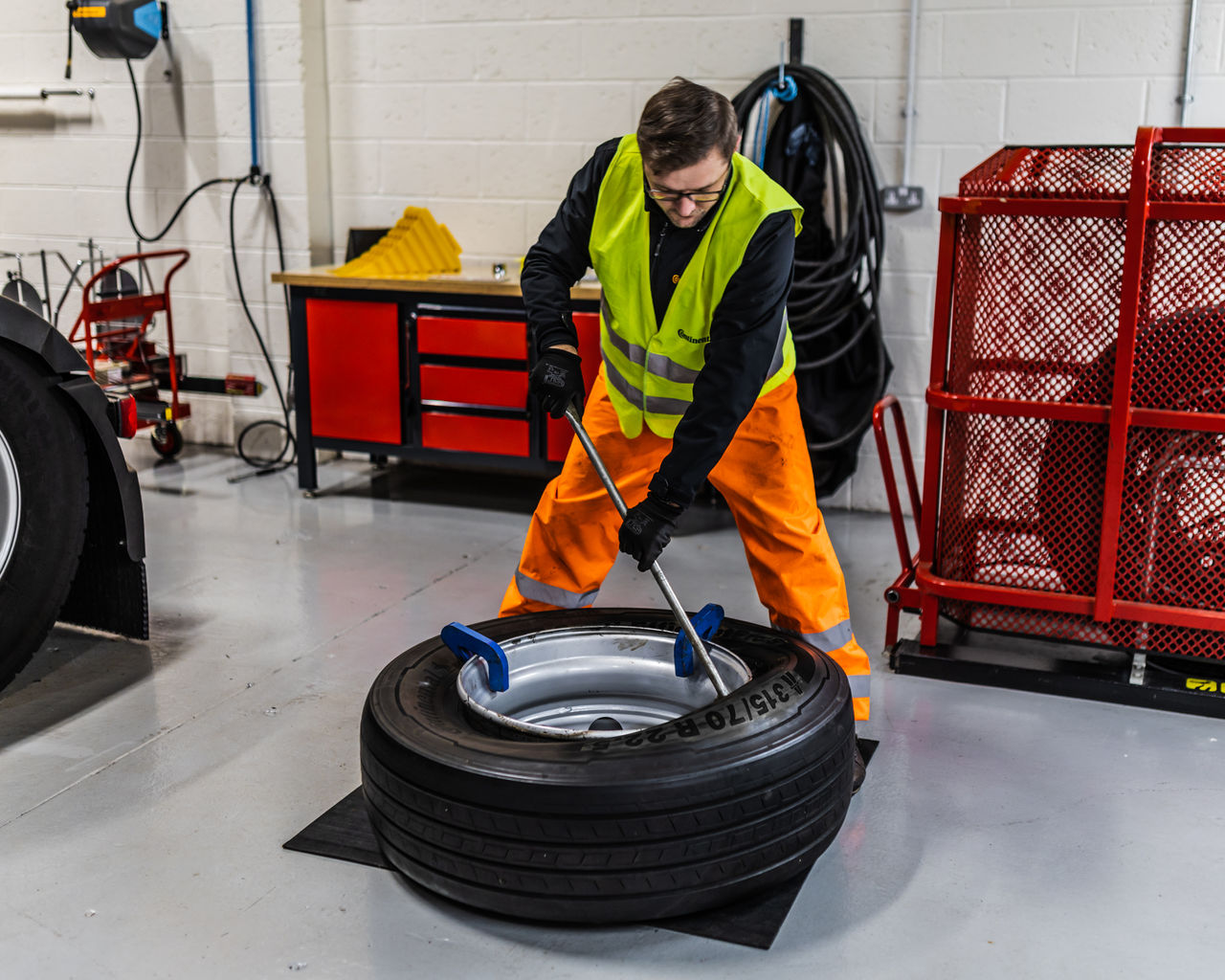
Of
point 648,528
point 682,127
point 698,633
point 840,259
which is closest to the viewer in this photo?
point 682,127

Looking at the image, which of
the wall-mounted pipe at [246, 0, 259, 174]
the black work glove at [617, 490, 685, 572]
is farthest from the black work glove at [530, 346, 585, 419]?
the wall-mounted pipe at [246, 0, 259, 174]

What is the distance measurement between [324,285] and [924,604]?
2.65m

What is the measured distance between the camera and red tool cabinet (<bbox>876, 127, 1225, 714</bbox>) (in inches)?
111

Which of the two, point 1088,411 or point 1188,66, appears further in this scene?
point 1188,66

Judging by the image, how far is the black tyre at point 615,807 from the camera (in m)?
1.90

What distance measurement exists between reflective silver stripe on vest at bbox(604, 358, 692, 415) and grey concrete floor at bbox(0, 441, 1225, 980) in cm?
88

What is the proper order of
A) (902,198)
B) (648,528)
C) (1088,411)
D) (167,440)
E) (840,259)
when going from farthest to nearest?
(167,440), (902,198), (840,259), (1088,411), (648,528)

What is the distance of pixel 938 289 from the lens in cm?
307

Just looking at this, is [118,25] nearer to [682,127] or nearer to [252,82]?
[252,82]

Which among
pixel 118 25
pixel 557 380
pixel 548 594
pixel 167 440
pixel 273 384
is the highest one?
pixel 118 25

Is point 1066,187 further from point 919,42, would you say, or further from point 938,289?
point 919,42

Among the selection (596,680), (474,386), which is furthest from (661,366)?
(474,386)

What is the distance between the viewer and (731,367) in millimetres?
2328

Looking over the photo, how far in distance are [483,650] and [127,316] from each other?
11.1 ft
